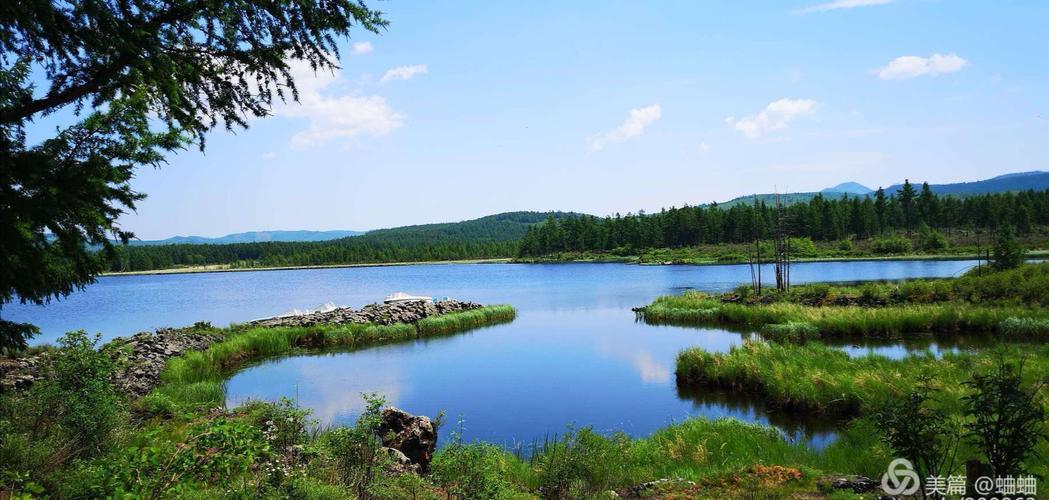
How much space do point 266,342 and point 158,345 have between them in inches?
204

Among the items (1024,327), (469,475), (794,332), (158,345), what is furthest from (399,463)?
(1024,327)

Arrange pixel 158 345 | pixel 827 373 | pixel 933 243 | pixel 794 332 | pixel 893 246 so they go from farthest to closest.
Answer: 1. pixel 893 246
2. pixel 933 243
3. pixel 794 332
4. pixel 158 345
5. pixel 827 373

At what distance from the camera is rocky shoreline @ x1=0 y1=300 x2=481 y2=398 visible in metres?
13.6

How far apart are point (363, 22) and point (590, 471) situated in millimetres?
7015

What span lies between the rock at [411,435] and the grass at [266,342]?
4.99 meters

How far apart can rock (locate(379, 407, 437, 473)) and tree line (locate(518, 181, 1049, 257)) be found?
91553mm

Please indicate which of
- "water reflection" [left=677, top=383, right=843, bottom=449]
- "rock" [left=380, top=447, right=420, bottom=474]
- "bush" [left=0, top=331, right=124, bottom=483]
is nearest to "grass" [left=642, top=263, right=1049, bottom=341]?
"water reflection" [left=677, top=383, right=843, bottom=449]

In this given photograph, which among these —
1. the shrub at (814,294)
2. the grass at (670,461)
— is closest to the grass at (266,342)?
the grass at (670,461)

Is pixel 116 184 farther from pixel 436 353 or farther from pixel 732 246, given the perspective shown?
pixel 732 246

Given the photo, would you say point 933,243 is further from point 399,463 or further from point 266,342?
point 399,463

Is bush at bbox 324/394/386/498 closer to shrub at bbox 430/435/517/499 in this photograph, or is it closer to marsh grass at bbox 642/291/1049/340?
shrub at bbox 430/435/517/499

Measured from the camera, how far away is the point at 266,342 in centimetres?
2516

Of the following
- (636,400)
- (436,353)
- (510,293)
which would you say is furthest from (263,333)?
(510,293)

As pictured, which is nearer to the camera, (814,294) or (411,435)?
(411,435)
